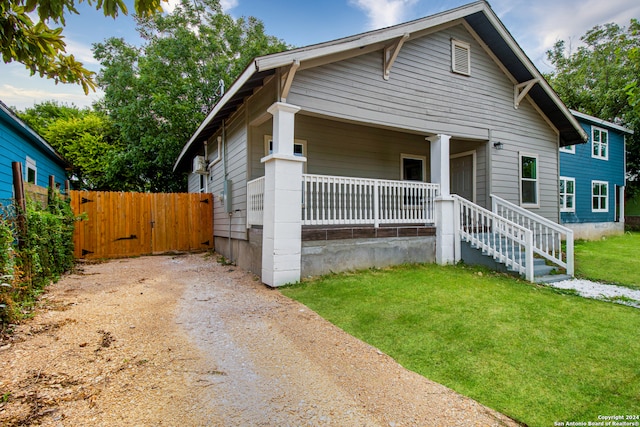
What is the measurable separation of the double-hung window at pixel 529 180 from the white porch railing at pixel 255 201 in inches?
303

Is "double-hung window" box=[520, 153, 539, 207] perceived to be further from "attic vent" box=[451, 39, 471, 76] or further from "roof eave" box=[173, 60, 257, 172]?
"roof eave" box=[173, 60, 257, 172]

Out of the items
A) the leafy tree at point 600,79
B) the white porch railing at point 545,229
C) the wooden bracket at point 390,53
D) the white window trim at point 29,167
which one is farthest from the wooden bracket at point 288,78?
the leafy tree at point 600,79

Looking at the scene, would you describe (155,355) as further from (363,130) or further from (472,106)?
(472,106)

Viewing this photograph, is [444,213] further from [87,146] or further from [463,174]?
[87,146]

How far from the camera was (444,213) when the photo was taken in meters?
7.61

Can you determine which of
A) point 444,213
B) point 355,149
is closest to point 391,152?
point 355,149

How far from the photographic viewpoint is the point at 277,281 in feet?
18.0

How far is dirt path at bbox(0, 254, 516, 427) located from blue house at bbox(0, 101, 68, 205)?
13.1 ft

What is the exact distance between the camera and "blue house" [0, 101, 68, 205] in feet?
23.3

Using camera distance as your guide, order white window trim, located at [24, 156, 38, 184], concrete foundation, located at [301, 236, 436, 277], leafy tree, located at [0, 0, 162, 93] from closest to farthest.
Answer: leafy tree, located at [0, 0, 162, 93] → concrete foundation, located at [301, 236, 436, 277] → white window trim, located at [24, 156, 38, 184]

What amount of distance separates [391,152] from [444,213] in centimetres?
269

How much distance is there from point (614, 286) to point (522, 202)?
3.84 meters

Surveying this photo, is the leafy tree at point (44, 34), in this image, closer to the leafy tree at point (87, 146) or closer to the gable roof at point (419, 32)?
the gable roof at point (419, 32)

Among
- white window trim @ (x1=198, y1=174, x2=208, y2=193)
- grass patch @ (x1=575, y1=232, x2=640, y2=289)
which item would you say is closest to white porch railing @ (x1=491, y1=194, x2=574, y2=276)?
grass patch @ (x1=575, y1=232, x2=640, y2=289)
